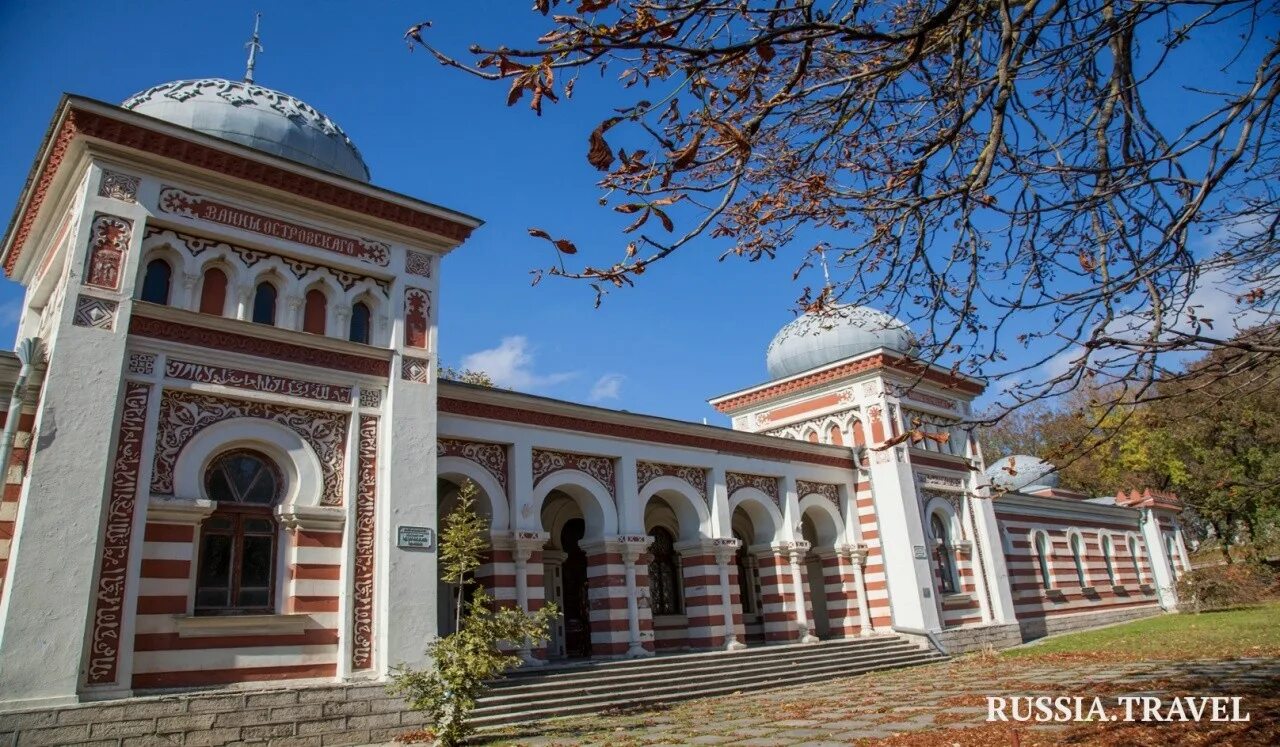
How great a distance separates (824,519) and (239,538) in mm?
13611

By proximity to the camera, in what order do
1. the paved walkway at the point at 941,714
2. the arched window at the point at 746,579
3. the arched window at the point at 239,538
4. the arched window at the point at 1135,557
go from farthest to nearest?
the arched window at the point at 1135,557 → the arched window at the point at 746,579 → the arched window at the point at 239,538 → the paved walkway at the point at 941,714

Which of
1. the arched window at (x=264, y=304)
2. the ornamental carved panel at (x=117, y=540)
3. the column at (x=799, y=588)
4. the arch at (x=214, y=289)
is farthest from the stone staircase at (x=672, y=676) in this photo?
the arch at (x=214, y=289)

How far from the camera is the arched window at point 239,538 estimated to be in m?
10.4

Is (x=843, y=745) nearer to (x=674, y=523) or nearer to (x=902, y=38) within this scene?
(x=902, y=38)

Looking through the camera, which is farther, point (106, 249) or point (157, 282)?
point (157, 282)

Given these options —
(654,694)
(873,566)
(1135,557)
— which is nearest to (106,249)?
(654,694)

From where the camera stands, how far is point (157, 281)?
10.9 m

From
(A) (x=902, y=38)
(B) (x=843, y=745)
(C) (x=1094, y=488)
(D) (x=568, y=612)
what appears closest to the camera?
(A) (x=902, y=38)

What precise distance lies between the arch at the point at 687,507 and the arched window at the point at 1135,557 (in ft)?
73.0

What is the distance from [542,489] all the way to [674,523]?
18.7 feet

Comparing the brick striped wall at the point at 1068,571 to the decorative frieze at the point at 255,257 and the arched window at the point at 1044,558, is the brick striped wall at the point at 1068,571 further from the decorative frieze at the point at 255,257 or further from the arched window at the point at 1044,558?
the decorative frieze at the point at 255,257

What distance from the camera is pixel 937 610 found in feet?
65.0

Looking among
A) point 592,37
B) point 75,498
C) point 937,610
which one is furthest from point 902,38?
point 937,610

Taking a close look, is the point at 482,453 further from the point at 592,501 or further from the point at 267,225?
the point at 267,225
